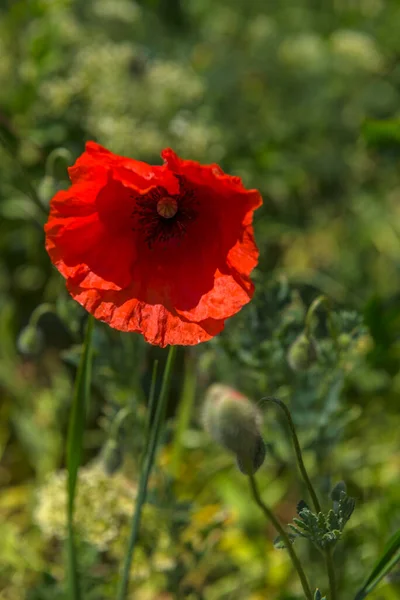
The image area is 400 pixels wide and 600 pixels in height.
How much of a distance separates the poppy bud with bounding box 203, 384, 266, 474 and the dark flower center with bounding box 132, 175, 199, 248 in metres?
0.47

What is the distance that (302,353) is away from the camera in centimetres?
154

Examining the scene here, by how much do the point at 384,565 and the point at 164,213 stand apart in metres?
0.78

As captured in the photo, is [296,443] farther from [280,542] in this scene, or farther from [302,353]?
[302,353]

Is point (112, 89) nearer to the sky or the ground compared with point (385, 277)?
nearer to the sky

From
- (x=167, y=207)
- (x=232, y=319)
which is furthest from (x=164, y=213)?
(x=232, y=319)

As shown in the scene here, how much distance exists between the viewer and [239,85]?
3316mm

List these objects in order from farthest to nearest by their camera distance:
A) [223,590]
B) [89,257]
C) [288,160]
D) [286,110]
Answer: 1. [286,110]
2. [288,160]
3. [223,590]
4. [89,257]

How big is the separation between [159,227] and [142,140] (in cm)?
82

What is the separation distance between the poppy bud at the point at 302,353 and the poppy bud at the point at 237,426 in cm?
28

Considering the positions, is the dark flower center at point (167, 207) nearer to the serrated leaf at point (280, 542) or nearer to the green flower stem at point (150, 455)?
the green flower stem at point (150, 455)

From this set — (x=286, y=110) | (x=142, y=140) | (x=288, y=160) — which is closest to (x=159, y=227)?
(x=142, y=140)

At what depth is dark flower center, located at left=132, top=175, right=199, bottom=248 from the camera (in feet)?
5.38

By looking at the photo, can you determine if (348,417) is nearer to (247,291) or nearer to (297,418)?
(297,418)

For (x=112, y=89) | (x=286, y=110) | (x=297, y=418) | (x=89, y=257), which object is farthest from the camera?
(x=286, y=110)
